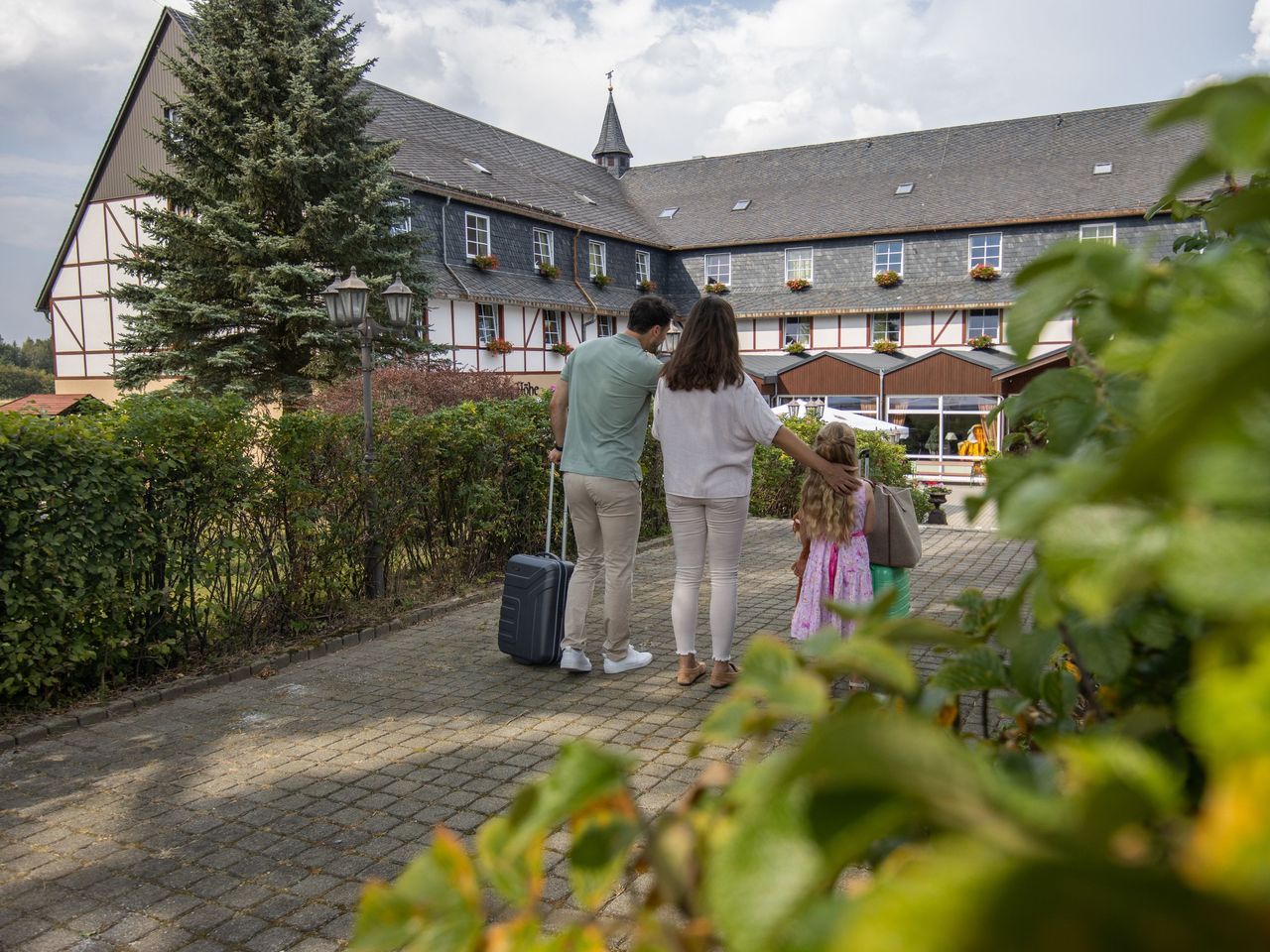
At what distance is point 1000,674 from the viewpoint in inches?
38.4

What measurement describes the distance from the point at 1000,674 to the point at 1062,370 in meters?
0.31

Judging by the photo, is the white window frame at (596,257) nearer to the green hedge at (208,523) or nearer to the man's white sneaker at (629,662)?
the green hedge at (208,523)

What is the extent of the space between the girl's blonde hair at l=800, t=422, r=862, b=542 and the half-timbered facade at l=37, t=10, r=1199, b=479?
19.2 metres

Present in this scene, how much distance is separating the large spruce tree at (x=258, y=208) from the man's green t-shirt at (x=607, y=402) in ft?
50.4

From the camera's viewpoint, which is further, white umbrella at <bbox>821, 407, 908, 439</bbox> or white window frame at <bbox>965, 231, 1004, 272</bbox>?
white window frame at <bbox>965, 231, 1004, 272</bbox>

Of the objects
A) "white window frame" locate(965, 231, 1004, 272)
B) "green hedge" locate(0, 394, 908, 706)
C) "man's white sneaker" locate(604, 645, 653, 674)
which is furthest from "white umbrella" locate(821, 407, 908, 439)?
"man's white sneaker" locate(604, 645, 653, 674)

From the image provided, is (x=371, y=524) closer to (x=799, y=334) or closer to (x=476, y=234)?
(x=476, y=234)

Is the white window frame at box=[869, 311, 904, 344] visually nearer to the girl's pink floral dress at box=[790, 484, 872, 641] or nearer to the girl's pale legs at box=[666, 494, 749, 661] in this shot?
the girl's pink floral dress at box=[790, 484, 872, 641]

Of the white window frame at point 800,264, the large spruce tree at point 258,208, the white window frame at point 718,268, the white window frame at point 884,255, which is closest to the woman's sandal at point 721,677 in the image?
the large spruce tree at point 258,208

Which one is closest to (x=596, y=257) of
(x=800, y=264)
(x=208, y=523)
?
(x=800, y=264)

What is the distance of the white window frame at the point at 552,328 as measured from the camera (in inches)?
1241

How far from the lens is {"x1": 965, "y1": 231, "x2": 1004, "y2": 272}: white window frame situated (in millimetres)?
34406

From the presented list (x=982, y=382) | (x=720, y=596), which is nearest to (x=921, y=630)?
(x=720, y=596)

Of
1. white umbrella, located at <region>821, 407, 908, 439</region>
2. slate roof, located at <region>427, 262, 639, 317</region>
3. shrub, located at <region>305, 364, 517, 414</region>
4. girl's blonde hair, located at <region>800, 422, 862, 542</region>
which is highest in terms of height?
slate roof, located at <region>427, 262, 639, 317</region>
